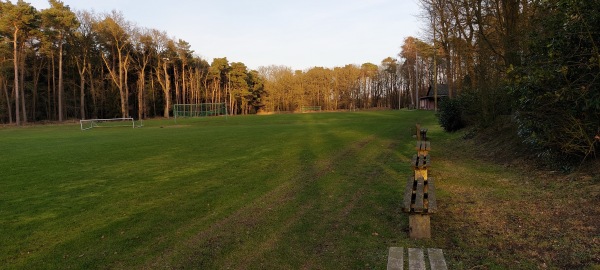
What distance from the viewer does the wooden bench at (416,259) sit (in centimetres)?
354

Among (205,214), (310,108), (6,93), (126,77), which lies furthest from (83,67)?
(205,214)

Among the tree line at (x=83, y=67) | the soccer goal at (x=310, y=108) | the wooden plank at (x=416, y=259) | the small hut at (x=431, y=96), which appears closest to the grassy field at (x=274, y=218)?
the wooden plank at (x=416, y=259)

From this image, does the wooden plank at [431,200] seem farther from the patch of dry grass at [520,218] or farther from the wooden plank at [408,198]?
the patch of dry grass at [520,218]

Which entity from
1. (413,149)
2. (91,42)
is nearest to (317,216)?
(413,149)

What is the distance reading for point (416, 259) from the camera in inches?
145

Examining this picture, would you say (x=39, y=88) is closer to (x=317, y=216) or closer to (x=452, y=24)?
(x=452, y=24)

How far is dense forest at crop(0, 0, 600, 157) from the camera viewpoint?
19.7 feet

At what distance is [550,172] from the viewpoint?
7023 millimetres

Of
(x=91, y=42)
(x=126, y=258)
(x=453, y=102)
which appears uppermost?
(x=91, y=42)

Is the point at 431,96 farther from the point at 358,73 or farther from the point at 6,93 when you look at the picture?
the point at 6,93

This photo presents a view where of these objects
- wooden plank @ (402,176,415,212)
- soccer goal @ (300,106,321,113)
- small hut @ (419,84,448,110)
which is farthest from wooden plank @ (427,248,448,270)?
soccer goal @ (300,106,321,113)

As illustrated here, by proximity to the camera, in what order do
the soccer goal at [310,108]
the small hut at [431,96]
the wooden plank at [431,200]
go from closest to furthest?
1. the wooden plank at [431,200]
2. the small hut at [431,96]
3. the soccer goal at [310,108]

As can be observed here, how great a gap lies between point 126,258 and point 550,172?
7280 mm

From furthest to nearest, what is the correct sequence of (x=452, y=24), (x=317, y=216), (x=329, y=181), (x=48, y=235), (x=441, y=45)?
(x=441, y=45)
(x=452, y=24)
(x=329, y=181)
(x=317, y=216)
(x=48, y=235)
